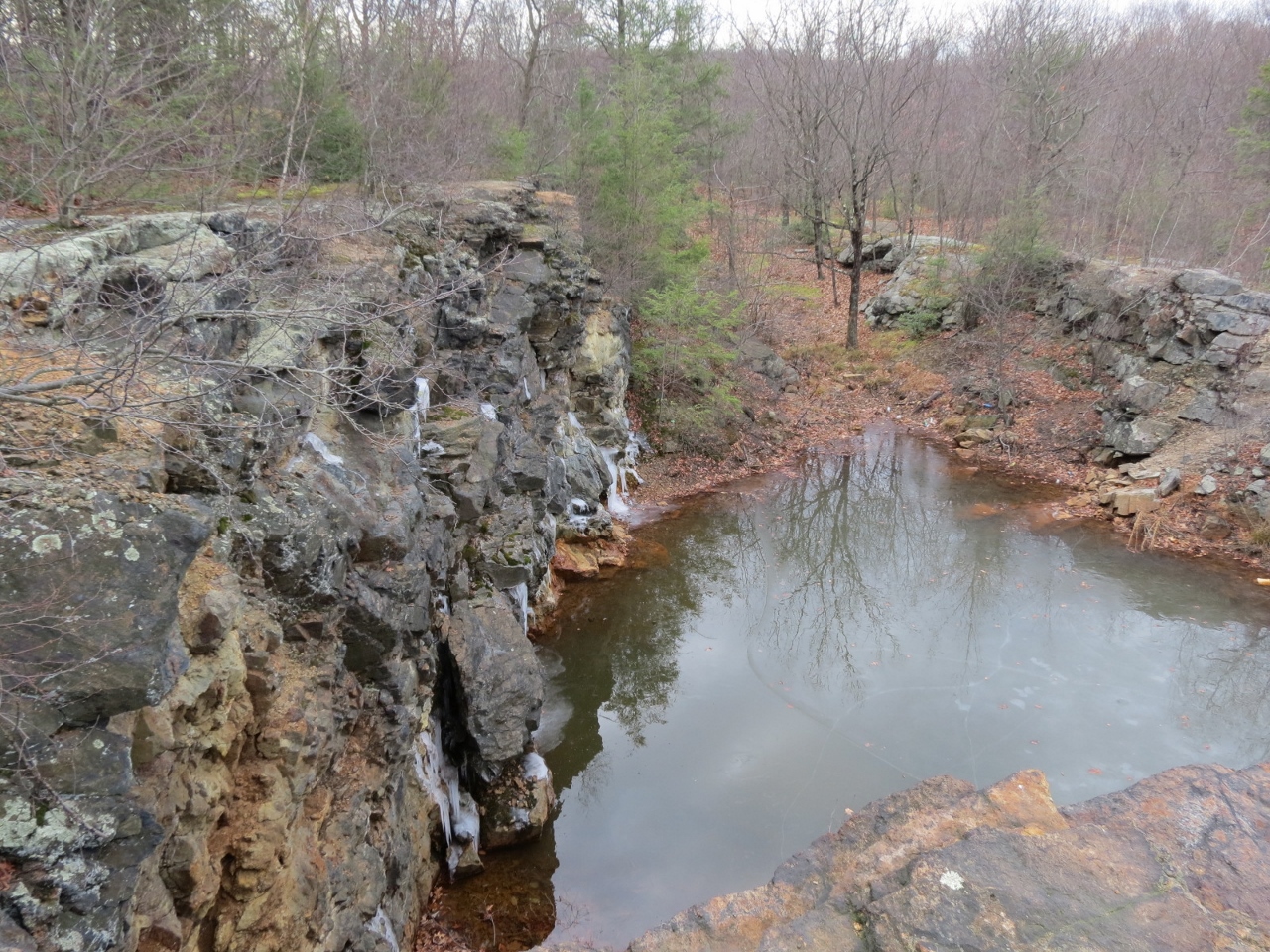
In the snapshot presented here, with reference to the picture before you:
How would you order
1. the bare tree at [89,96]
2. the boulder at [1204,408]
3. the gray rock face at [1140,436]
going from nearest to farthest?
the bare tree at [89,96] < the boulder at [1204,408] < the gray rock face at [1140,436]

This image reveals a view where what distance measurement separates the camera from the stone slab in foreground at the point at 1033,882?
343cm

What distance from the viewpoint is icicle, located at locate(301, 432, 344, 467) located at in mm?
7004

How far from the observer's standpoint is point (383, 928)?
582cm

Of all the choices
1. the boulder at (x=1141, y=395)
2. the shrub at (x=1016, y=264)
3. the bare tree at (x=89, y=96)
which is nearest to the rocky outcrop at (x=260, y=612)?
the bare tree at (x=89, y=96)

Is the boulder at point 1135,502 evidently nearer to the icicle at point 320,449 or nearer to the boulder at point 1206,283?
the boulder at point 1206,283

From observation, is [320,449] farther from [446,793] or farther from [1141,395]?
[1141,395]

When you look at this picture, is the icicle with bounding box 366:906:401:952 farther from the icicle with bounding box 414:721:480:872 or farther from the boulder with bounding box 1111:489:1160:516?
the boulder with bounding box 1111:489:1160:516

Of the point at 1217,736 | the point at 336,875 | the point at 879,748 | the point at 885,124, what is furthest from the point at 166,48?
the point at 885,124

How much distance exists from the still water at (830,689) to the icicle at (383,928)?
955mm

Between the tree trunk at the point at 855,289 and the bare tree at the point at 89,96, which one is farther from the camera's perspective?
the tree trunk at the point at 855,289

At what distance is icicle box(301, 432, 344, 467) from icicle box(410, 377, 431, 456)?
202 cm

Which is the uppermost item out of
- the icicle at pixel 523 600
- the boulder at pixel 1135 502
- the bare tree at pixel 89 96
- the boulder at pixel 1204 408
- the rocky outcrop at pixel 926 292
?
the bare tree at pixel 89 96

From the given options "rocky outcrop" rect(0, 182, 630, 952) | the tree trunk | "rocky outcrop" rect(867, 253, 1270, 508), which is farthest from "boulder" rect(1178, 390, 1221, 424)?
"rocky outcrop" rect(0, 182, 630, 952)

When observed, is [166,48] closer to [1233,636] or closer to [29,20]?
[29,20]
